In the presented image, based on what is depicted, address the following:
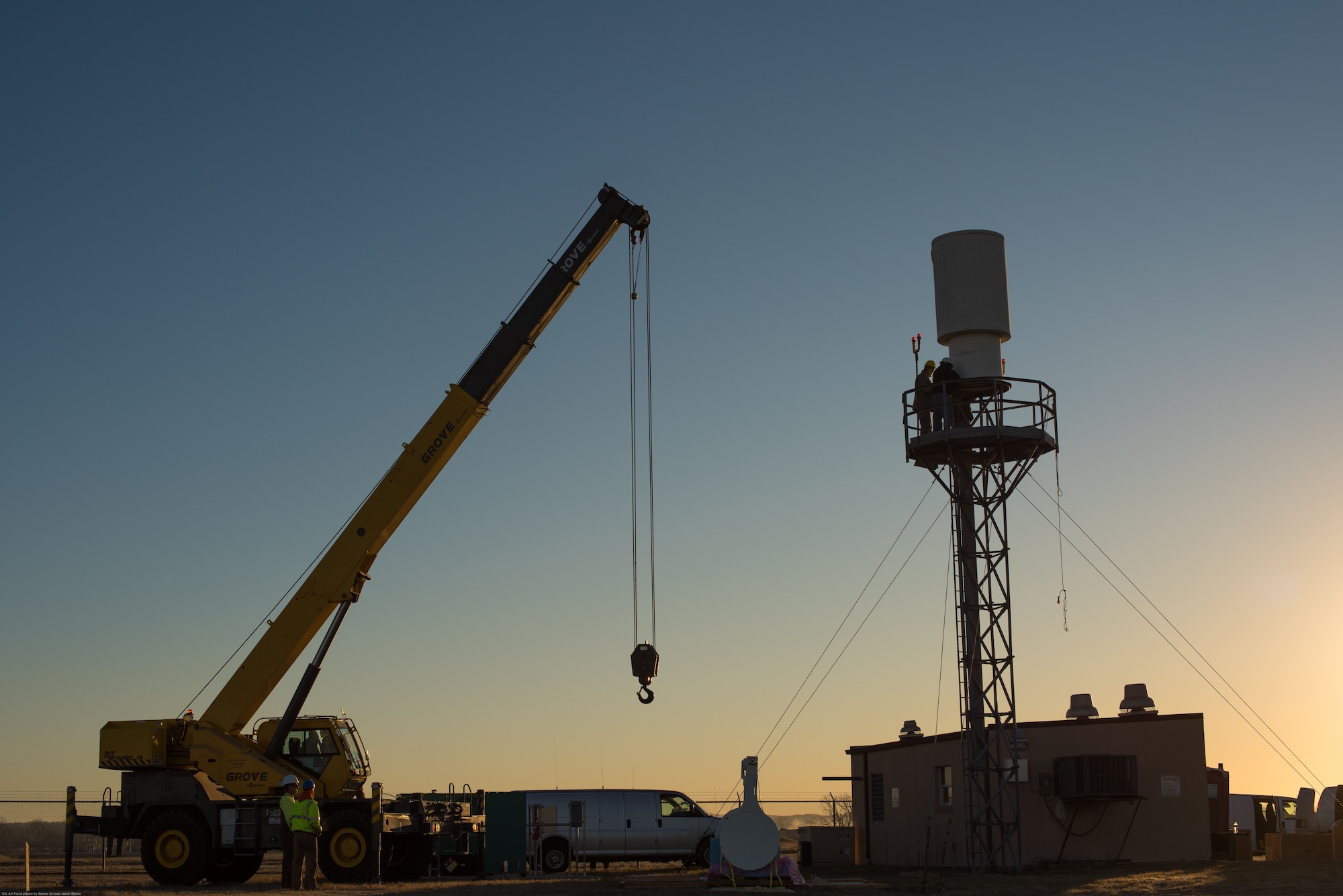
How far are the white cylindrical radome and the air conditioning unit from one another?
828 cm

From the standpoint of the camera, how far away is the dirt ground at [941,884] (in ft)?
66.8

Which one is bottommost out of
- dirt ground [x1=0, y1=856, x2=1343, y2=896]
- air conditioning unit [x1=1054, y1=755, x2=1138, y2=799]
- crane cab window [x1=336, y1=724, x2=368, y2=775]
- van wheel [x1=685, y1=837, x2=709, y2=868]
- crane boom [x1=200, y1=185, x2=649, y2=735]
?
van wheel [x1=685, y1=837, x2=709, y2=868]

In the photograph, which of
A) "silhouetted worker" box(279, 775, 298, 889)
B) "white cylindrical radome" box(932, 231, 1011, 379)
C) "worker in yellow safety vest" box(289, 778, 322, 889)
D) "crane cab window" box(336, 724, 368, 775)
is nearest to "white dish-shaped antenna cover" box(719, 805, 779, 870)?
"worker in yellow safety vest" box(289, 778, 322, 889)

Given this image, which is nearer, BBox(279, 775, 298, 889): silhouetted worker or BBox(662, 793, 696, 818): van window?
BBox(279, 775, 298, 889): silhouetted worker

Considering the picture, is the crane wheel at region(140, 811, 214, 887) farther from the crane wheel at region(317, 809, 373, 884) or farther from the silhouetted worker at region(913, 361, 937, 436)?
the silhouetted worker at region(913, 361, 937, 436)

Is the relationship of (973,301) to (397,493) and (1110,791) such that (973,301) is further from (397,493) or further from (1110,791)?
(397,493)

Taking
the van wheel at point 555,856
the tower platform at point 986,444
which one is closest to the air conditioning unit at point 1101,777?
the tower platform at point 986,444

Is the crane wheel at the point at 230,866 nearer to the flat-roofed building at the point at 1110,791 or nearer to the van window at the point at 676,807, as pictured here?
the van window at the point at 676,807

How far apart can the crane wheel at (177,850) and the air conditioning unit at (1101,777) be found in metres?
17.0

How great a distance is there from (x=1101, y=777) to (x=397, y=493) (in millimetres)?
15338

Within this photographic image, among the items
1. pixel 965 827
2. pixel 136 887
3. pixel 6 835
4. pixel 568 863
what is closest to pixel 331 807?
pixel 136 887

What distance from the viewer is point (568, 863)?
3003cm

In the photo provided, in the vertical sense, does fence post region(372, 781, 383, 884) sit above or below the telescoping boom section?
below

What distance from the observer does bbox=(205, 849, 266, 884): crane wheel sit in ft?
80.4
